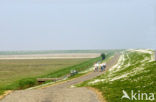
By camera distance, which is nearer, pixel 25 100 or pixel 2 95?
pixel 25 100

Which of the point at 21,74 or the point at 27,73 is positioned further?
the point at 27,73

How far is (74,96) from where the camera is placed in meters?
22.2

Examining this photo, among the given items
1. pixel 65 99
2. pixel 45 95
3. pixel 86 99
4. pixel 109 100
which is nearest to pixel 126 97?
pixel 109 100

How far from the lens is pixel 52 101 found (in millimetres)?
20281

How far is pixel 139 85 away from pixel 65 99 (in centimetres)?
683

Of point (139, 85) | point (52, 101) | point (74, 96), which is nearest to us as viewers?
point (52, 101)

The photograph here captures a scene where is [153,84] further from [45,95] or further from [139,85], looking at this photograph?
[45,95]

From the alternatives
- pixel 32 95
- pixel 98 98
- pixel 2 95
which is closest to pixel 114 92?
pixel 98 98

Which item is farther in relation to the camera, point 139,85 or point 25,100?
point 139,85

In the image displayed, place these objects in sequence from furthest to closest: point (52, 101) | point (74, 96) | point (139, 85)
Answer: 1. point (139, 85)
2. point (74, 96)
3. point (52, 101)

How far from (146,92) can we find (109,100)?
298 cm

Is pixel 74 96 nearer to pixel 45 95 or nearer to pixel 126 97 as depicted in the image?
pixel 45 95

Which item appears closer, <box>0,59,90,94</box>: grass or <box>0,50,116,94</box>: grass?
<box>0,59,90,94</box>: grass

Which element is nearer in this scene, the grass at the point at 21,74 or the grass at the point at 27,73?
the grass at the point at 21,74
